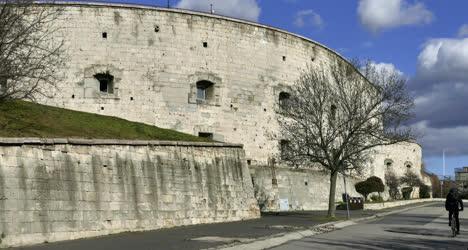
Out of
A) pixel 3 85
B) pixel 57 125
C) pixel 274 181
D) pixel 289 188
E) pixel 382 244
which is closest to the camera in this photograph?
pixel 382 244

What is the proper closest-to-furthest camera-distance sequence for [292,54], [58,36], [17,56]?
[17,56] → [58,36] → [292,54]

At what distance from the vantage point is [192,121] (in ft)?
121

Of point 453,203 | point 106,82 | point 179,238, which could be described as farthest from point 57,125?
point 106,82

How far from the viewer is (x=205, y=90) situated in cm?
3803

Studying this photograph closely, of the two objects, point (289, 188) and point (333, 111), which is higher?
point (333, 111)

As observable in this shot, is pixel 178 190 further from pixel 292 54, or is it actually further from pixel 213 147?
pixel 292 54

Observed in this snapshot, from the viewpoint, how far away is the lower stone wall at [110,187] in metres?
14.6

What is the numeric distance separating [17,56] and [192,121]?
67.5 feet

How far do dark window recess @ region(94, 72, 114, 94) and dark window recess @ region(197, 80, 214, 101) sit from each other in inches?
217

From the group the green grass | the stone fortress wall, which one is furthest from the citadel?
the green grass

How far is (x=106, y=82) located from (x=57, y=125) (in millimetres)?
16803

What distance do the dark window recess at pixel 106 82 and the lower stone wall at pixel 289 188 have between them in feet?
33.7

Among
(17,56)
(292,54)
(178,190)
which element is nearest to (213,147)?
(178,190)

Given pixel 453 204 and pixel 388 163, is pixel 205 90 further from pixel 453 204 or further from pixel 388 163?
pixel 388 163
